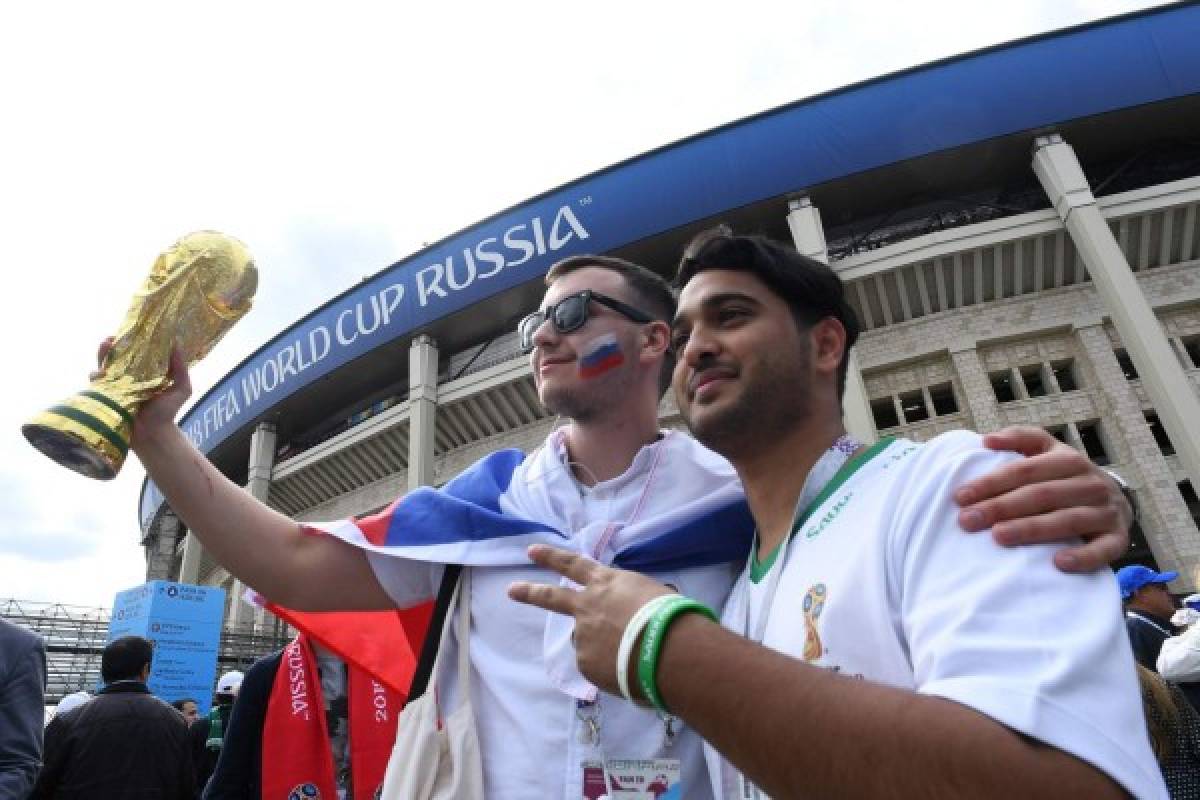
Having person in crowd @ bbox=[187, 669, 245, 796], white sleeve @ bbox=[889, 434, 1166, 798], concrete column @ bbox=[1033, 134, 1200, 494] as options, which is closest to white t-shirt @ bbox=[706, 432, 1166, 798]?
white sleeve @ bbox=[889, 434, 1166, 798]

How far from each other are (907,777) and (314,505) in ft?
87.3

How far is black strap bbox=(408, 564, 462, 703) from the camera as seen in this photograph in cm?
170

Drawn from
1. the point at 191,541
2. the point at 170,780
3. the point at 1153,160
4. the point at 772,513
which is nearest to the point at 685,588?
the point at 772,513

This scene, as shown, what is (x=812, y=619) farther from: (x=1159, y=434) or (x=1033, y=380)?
(x=1159, y=434)

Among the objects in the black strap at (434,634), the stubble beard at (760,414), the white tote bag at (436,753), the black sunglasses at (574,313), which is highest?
the black sunglasses at (574,313)

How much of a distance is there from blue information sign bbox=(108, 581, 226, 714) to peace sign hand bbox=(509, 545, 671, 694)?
13.2m

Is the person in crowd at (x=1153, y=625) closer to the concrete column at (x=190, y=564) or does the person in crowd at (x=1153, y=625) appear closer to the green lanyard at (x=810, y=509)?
the green lanyard at (x=810, y=509)

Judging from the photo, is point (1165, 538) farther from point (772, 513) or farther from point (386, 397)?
point (386, 397)

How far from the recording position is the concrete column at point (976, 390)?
16109 mm

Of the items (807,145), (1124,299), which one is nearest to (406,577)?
(1124,299)

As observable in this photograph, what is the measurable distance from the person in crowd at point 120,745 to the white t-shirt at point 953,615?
4.04 m

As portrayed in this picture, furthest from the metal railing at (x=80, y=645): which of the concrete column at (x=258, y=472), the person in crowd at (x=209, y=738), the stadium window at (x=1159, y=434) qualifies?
the stadium window at (x=1159, y=434)

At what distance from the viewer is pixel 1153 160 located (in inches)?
693

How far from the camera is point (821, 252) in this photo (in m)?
15.6
